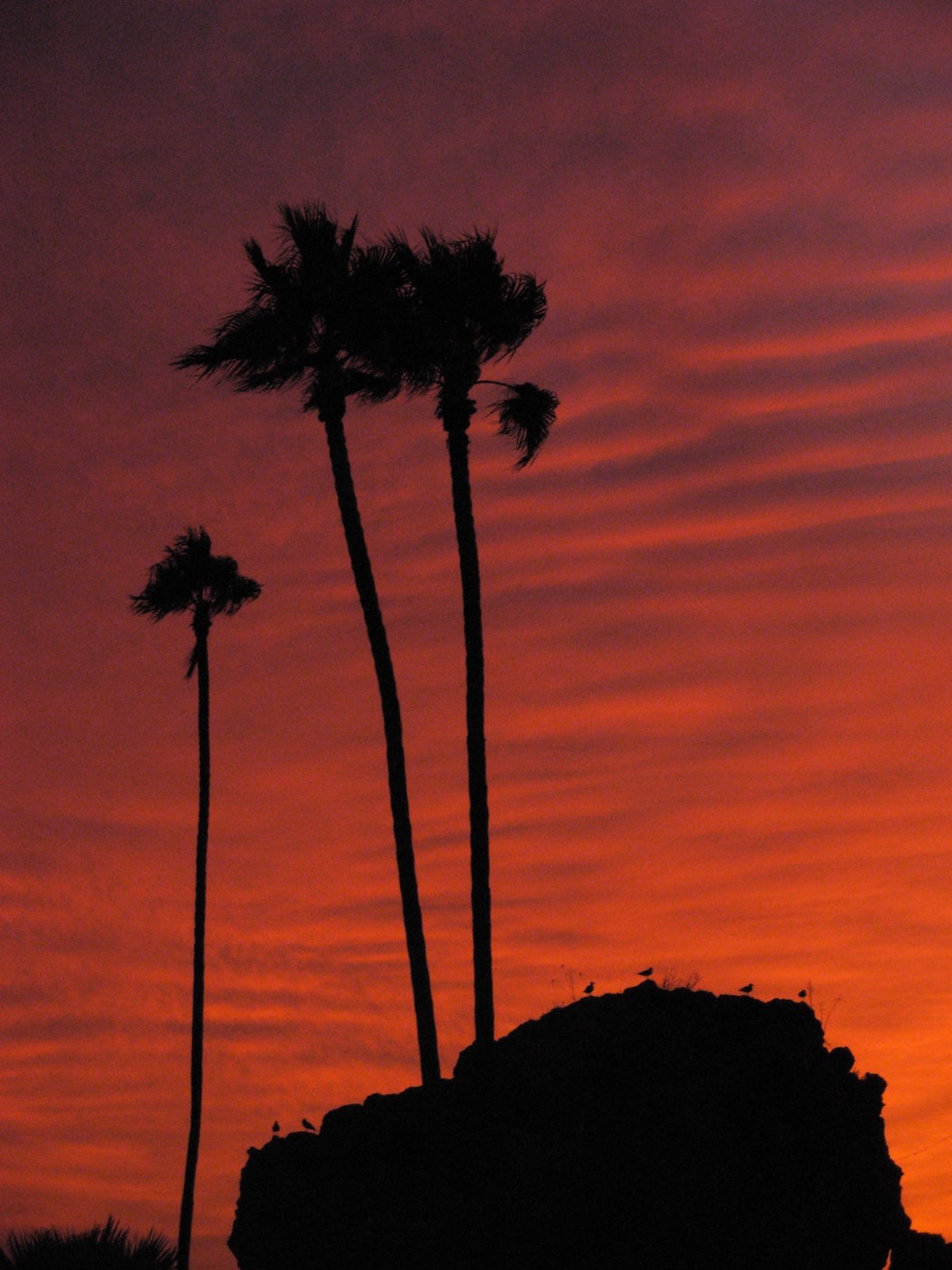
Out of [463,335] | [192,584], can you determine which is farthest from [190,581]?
[463,335]

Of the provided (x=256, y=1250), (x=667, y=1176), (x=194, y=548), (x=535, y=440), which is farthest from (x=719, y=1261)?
(x=194, y=548)

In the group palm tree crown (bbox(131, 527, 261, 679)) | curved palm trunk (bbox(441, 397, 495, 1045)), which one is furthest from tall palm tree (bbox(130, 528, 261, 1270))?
curved palm trunk (bbox(441, 397, 495, 1045))

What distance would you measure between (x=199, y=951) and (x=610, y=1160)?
16206mm

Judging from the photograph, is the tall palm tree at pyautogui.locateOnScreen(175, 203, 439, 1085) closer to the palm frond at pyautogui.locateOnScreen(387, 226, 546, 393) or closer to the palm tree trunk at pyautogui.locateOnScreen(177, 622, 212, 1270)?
the palm frond at pyautogui.locateOnScreen(387, 226, 546, 393)

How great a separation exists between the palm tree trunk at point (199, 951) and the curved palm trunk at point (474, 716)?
1333 cm

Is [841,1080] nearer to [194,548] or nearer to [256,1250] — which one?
[256,1250]

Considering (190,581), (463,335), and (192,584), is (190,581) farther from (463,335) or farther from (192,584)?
(463,335)

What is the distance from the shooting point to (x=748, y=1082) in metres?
25.0

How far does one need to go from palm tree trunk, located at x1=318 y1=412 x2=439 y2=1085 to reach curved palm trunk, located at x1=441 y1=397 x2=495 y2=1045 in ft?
3.66

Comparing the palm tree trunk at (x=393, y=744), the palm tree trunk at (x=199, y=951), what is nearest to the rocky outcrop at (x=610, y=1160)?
the palm tree trunk at (x=393, y=744)

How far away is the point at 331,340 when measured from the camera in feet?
88.0

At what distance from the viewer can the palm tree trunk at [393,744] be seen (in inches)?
965

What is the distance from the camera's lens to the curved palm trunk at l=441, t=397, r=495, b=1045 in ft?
78.2

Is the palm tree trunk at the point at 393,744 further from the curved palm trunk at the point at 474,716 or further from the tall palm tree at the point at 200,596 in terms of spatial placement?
the tall palm tree at the point at 200,596
